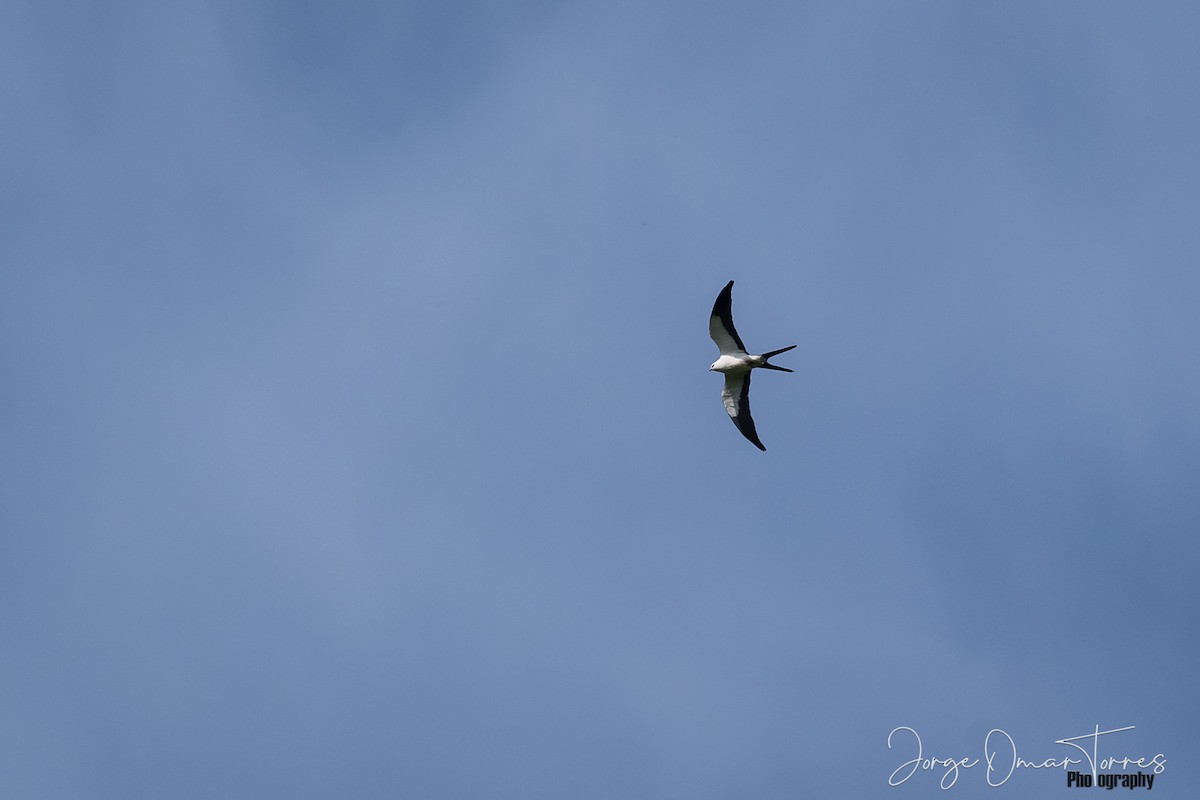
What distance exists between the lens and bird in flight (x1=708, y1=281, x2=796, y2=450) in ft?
121

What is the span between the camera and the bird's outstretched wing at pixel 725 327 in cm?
3672

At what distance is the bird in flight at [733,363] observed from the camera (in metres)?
36.8

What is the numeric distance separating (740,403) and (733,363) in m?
2.16

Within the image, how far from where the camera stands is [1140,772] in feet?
109

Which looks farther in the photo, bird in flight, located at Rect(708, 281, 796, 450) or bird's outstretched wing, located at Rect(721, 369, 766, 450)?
bird's outstretched wing, located at Rect(721, 369, 766, 450)

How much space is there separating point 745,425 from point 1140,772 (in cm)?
1568

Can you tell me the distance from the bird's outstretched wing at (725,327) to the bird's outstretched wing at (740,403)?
1.39 m

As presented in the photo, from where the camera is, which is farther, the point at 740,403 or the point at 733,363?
the point at 740,403

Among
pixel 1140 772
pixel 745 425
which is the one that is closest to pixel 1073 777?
pixel 1140 772

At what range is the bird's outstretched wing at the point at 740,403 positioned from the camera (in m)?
38.8

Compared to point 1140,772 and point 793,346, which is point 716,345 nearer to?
point 793,346

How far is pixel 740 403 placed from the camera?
39.0 meters

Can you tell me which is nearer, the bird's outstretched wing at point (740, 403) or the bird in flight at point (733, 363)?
the bird in flight at point (733, 363)

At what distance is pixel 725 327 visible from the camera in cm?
3706
